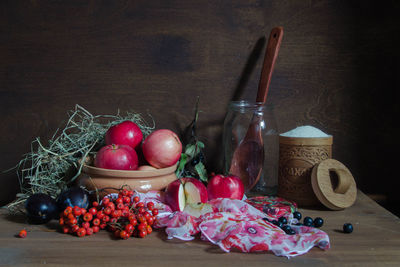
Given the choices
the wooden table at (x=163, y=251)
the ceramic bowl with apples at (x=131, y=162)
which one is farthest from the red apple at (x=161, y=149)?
the wooden table at (x=163, y=251)

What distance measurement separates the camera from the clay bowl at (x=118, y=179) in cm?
79

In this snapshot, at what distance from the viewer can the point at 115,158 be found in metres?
0.80

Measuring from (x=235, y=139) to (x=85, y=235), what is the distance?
50cm

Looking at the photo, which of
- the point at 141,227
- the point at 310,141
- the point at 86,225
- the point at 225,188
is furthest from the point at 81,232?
the point at 310,141

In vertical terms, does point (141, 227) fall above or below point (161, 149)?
below

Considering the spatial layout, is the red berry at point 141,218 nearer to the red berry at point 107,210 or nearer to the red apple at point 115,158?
the red berry at point 107,210

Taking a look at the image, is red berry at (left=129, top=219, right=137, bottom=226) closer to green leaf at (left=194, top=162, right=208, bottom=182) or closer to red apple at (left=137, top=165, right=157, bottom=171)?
red apple at (left=137, top=165, right=157, bottom=171)

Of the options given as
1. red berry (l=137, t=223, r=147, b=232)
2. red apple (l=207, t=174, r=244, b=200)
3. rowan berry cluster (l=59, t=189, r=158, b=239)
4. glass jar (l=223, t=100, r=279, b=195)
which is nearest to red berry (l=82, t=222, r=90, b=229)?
rowan berry cluster (l=59, t=189, r=158, b=239)

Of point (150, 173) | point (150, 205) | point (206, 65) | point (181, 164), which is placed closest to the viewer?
point (150, 205)

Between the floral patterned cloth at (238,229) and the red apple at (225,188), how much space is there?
80 mm

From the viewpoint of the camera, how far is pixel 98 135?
0.97 meters

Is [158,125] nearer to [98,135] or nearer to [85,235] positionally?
[98,135]

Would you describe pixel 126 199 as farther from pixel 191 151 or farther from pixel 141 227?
pixel 191 151

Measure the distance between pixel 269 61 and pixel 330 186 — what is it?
40 centimetres
